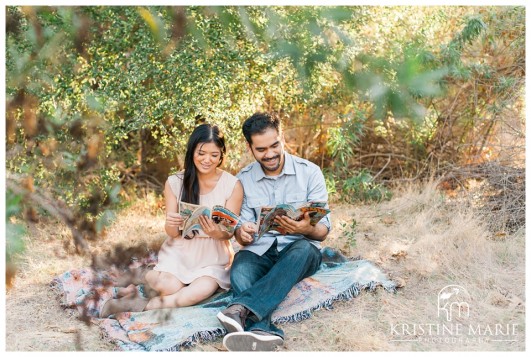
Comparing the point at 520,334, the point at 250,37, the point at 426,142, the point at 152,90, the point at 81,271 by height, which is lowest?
the point at 520,334

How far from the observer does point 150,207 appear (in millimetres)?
6242

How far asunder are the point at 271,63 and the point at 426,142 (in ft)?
7.07

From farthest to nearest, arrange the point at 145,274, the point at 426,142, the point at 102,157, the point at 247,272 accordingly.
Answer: the point at 426,142 → the point at 102,157 → the point at 145,274 → the point at 247,272

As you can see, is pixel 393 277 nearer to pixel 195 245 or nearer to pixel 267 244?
pixel 267 244

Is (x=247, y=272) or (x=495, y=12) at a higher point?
(x=495, y=12)

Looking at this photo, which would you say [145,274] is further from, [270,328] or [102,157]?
[102,157]

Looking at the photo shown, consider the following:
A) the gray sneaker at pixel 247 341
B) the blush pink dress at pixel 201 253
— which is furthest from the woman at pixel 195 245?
the gray sneaker at pixel 247 341

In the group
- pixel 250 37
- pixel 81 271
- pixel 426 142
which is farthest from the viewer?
pixel 426 142

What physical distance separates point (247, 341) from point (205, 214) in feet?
2.60

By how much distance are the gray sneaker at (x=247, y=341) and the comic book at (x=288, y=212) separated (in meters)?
0.65

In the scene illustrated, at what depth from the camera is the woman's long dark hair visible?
12.3ft

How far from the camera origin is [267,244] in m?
3.76
